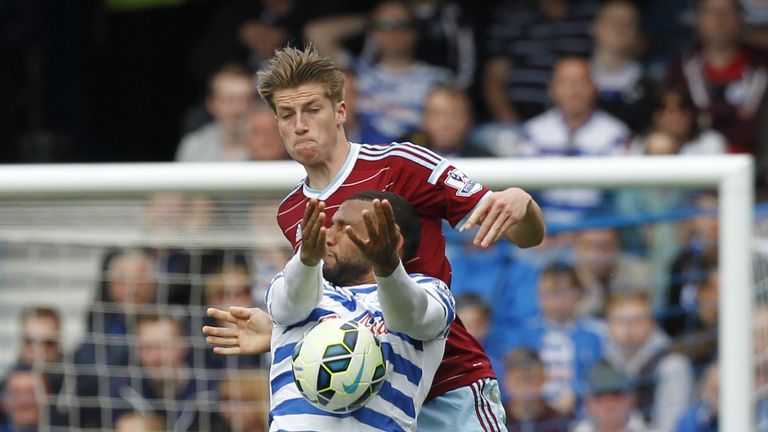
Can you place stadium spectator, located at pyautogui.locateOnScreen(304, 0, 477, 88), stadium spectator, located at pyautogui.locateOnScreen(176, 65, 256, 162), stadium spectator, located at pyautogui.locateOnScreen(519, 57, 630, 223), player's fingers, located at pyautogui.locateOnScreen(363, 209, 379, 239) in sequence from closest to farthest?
player's fingers, located at pyautogui.locateOnScreen(363, 209, 379, 239), stadium spectator, located at pyautogui.locateOnScreen(519, 57, 630, 223), stadium spectator, located at pyautogui.locateOnScreen(176, 65, 256, 162), stadium spectator, located at pyautogui.locateOnScreen(304, 0, 477, 88)

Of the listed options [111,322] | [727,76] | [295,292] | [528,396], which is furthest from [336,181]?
[727,76]

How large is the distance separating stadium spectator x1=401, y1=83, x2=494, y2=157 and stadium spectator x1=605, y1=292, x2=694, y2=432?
1.71 m

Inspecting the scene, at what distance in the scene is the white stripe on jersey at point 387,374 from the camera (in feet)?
13.3

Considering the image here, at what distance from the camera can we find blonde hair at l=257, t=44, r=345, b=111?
416 cm

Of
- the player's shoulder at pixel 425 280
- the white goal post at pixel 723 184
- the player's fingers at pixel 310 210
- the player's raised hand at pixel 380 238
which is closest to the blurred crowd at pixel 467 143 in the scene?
the white goal post at pixel 723 184

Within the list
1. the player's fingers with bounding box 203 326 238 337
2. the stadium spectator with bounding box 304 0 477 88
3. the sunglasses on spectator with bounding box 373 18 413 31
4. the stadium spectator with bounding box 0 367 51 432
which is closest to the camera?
the player's fingers with bounding box 203 326 238 337

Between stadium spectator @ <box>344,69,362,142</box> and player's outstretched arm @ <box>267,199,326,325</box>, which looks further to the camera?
stadium spectator @ <box>344,69,362,142</box>

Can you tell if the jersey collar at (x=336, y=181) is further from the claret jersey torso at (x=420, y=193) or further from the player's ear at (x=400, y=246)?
the player's ear at (x=400, y=246)

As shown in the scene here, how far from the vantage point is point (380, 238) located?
3.78m

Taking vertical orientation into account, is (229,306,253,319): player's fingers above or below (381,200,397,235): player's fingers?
below

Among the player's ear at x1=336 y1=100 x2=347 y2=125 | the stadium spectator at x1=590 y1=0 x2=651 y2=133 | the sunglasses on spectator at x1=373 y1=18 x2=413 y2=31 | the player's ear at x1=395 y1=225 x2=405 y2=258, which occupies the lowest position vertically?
the player's ear at x1=395 y1=225 x2=405 y2=258

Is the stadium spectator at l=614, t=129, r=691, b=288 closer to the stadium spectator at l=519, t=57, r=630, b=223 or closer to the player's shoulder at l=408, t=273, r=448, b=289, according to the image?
the stadium spectator at l=519, t=57, r=630, b=223

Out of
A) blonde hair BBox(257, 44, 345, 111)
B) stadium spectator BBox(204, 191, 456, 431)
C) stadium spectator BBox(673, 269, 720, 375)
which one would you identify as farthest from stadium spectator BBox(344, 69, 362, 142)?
stadium spectator BBox(204, 191, 456, 431)

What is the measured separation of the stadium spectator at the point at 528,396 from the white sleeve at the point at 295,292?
124 inches
